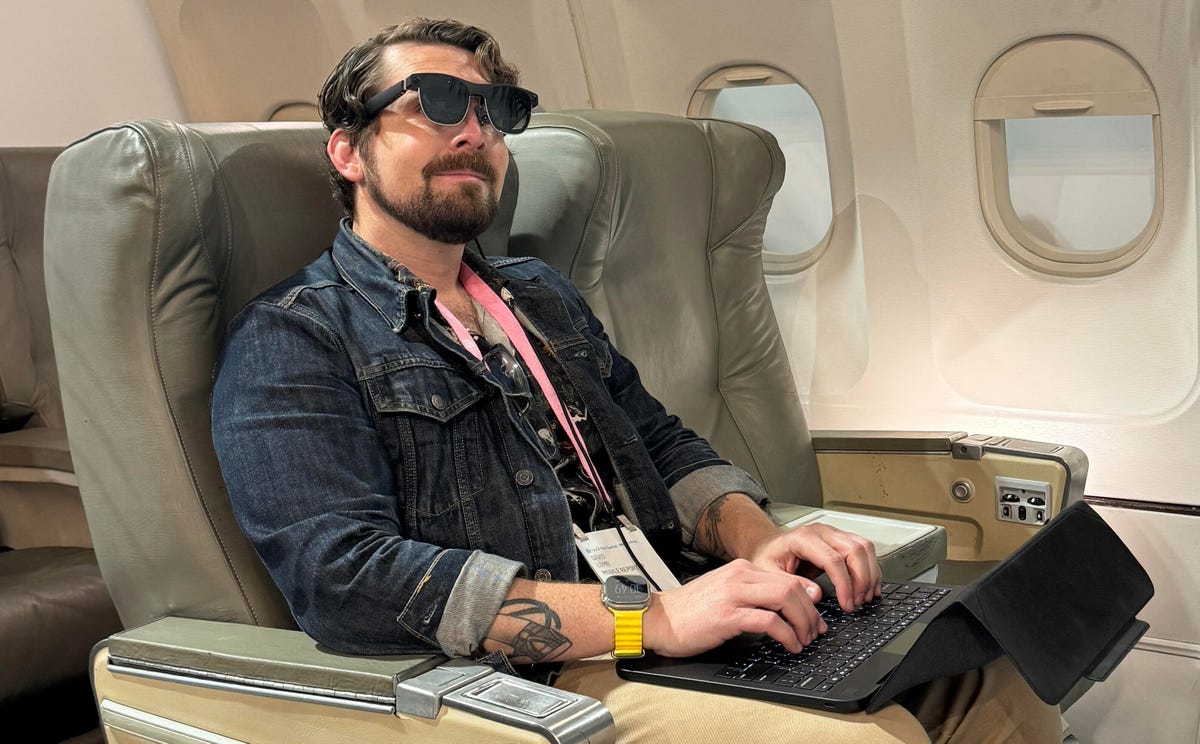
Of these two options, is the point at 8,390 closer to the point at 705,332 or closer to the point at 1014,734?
the point at 705,332

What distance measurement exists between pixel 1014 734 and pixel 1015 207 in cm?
212

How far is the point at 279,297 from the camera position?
5.67 ft

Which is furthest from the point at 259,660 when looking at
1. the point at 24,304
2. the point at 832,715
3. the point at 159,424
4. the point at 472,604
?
the point at 24,304

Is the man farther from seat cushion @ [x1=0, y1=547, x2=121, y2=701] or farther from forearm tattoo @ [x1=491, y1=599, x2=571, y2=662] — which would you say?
seat cushion @ [x1=0, y1=547, x2=121, y2=701]

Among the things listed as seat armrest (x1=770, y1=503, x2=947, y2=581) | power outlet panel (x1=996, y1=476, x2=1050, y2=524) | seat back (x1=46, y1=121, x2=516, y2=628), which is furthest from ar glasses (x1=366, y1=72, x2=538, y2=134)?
power outlet panel (x1=996, y1=476, x2=1050, y2=524)

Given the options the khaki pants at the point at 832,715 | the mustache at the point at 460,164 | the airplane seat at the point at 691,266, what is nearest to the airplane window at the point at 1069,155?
the airplane seat at the point at 691,266

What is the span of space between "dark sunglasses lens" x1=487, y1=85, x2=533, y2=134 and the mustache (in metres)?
0.07

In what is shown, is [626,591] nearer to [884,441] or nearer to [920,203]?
[884,441]

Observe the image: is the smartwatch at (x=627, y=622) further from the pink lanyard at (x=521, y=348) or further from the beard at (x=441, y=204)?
the beard at (x=441, y=204)

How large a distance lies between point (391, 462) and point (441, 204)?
1.45ft

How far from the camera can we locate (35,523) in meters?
2.74

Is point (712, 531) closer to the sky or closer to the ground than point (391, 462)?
closer to the ground

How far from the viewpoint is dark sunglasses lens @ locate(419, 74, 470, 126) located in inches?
73.1

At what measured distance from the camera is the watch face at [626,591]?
1.57 m
